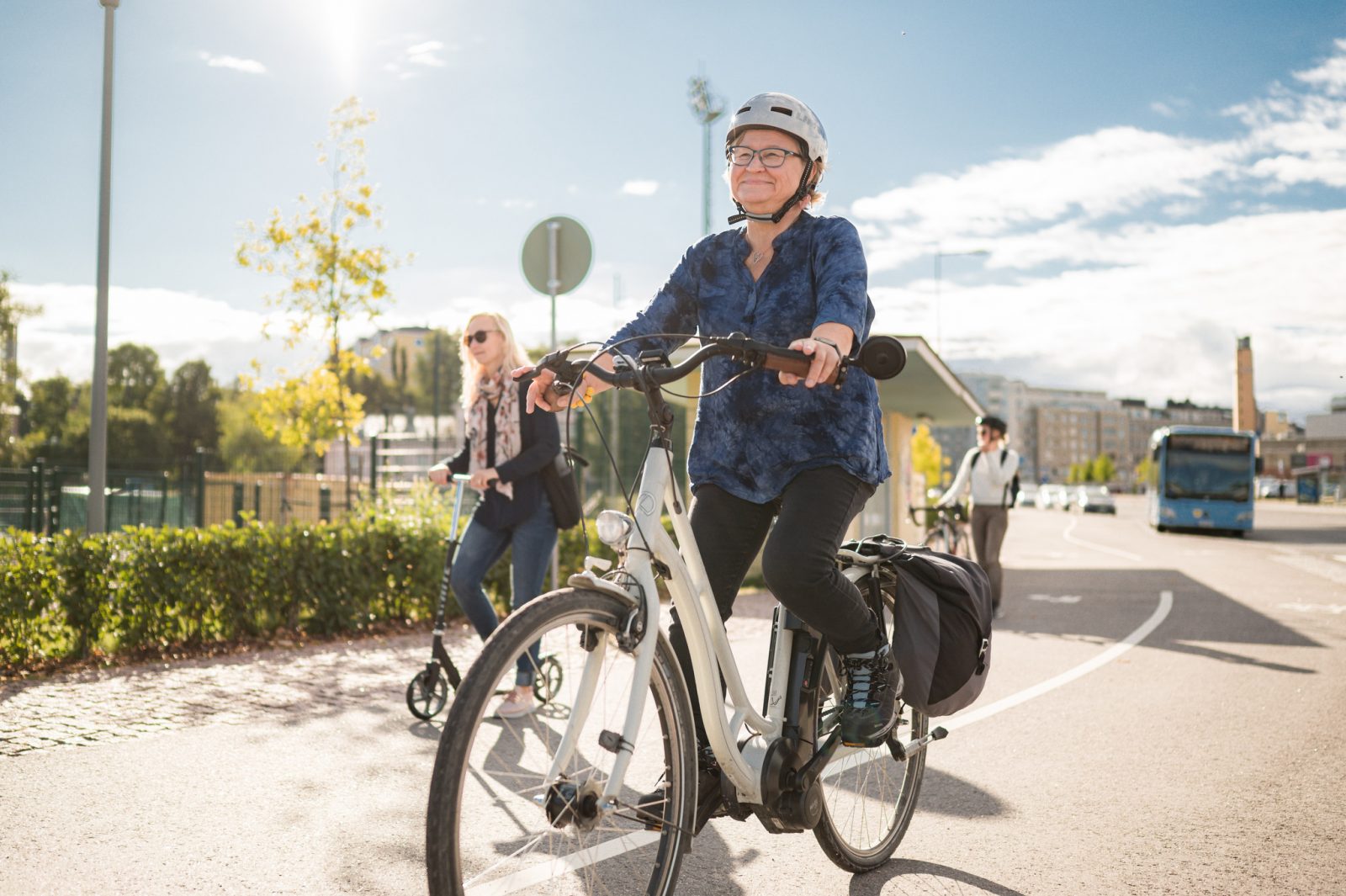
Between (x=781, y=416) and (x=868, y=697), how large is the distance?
0.87 meters

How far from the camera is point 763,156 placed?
3170 mm

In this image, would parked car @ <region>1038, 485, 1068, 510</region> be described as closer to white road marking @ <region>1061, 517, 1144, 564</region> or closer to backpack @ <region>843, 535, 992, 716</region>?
white road marking @ <region>1061, 517, 1144, 564</region>

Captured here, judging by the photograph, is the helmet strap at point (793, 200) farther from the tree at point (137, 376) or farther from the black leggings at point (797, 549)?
the tree at point (137, 376)

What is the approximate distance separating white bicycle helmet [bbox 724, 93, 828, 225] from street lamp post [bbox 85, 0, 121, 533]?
8678 millimetres

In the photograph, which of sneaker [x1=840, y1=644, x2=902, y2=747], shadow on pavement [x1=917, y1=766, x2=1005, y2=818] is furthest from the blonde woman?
sneaker [x1=840, y1=644, x2=902, y2=747]

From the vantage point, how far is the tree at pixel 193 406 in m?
78.9

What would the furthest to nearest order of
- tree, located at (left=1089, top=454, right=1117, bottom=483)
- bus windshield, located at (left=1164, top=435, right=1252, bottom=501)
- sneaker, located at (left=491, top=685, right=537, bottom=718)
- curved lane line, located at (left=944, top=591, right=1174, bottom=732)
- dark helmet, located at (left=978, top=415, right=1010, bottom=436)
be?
tree, located at (left=1089, top=454, right=1117, bottom=483)
bus windshield, located at (left=1164, top=435, right=1252, bottom=501)
dark helmet, located at (left=978, top=415, right=1010, bottom=436)
curved lane line, located at (left=944, top=591, right=1174, bottom=732)
sneaker, located at (left=491, top=685, right=537, bottom=718)

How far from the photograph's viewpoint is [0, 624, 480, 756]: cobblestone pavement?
216 inches

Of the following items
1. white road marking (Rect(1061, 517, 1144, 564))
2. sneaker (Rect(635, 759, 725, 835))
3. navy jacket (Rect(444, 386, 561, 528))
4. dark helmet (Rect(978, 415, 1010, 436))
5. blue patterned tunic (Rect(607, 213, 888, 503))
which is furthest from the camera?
white road marking (Rect(1061, 517, 1144, 564))

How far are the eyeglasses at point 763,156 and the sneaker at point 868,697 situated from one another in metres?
1.42

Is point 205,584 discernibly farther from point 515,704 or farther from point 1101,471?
point 1101,471

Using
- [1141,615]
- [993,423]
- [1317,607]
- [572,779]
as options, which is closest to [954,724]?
[572,779]

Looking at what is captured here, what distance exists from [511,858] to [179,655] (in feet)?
19.9

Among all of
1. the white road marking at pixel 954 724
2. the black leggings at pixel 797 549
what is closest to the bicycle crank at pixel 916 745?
the black leggings at pixel 797 549
